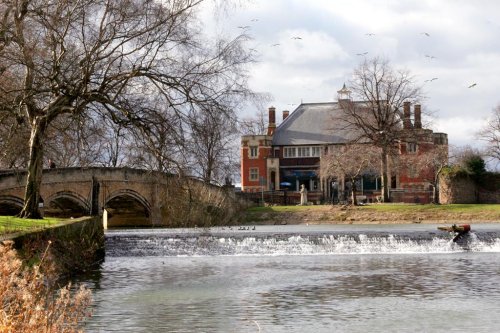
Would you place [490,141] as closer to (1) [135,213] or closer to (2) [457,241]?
(1) [135,213]

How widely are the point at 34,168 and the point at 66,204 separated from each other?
28290mm

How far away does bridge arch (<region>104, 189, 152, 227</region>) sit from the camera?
51.9 metres

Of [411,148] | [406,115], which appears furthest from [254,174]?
[406,115]

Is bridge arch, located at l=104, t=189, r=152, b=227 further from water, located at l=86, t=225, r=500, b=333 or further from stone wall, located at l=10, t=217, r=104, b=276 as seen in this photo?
stone wall, located at l=10, t=217, r=104, b=276

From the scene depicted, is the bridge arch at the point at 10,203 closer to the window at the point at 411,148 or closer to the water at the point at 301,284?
the water at the point at 301,284

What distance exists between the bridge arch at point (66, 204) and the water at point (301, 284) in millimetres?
17469

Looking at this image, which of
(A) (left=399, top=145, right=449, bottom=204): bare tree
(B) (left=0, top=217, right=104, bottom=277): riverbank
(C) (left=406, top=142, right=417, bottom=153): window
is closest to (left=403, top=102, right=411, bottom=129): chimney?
(A) (left=399, top=145, right=449, bottom=204): bare tree

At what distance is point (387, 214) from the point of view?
53.5 metres

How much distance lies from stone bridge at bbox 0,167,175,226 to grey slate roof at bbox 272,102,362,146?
116ft

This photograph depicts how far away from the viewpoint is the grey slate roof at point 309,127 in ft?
284

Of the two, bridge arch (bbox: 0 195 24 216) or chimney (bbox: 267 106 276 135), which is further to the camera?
chimney (bbox: 267 106 276 135)

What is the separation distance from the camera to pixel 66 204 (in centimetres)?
5234

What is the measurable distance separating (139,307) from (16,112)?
1045cm

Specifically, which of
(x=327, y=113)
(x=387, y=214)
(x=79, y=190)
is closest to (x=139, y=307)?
(x=79, y=190)
